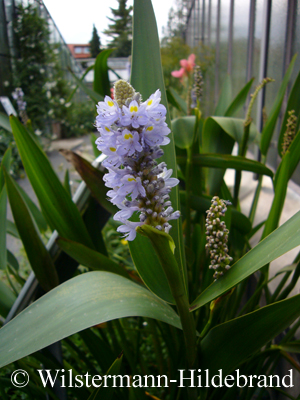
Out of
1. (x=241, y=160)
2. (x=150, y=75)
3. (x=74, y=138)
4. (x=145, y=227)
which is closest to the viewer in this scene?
(x=145, y=227)

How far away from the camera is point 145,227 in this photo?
26 cm

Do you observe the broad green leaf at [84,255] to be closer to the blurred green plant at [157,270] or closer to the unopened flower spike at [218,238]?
the blurred green plant at [157,270]

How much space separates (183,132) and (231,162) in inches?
6.3

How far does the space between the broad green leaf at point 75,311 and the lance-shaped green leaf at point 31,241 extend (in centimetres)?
17

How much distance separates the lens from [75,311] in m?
0.33

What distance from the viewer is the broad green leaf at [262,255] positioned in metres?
0.29

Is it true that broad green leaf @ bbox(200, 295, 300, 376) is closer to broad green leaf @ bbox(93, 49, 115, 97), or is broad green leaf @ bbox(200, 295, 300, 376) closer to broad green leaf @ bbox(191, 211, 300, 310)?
broad green leaf @ bbox(191, 211, 300, 310)

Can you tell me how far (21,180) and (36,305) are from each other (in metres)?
1.89

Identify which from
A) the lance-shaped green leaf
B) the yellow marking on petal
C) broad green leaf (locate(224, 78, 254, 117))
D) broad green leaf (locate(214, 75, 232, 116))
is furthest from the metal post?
the yellow marking on petal

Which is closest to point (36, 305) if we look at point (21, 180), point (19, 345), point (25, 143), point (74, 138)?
point (19, 345)

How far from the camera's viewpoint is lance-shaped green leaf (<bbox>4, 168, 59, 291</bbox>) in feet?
1.67

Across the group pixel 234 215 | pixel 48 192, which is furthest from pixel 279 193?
pixel 48 192

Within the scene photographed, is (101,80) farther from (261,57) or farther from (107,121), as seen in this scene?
(261,57)

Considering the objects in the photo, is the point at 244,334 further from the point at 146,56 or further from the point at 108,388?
the point at 146,56
